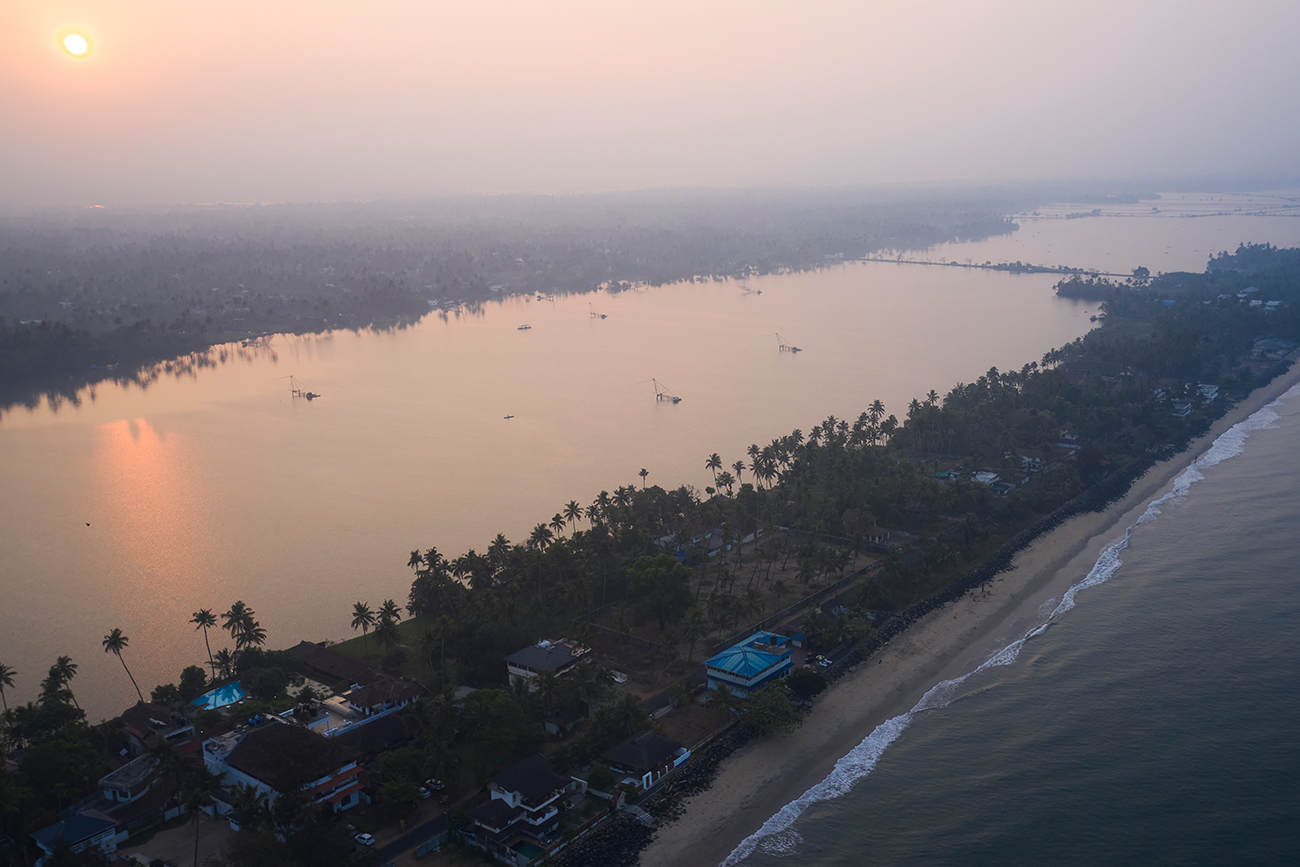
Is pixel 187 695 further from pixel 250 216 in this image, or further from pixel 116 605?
pixel 250 216

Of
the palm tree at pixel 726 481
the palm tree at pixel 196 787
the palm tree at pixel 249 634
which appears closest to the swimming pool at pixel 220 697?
the palm tree at pixel 249 634

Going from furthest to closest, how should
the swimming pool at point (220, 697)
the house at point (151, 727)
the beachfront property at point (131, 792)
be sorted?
1. the swimming pool at point (220, 697)
2. the house at point (151, 727)
3. the beachfront property at point (131, 792)

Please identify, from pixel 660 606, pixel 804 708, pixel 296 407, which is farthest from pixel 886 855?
pixel 296 407

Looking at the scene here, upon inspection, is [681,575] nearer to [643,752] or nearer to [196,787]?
[643,752]

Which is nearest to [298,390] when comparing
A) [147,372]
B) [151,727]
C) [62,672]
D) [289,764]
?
[147,372]

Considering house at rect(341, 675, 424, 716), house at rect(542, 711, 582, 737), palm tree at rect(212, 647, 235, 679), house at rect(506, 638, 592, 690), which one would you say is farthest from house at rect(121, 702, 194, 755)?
house at rect(542, 711, 582, 737)

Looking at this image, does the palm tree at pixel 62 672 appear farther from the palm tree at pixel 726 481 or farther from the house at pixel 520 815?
the palm tree at pixel 726 481
